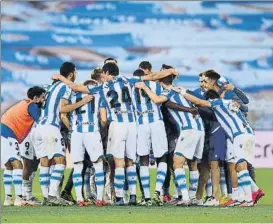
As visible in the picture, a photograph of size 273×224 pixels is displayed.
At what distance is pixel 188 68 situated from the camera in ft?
111

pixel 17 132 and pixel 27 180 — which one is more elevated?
pixel 17 132

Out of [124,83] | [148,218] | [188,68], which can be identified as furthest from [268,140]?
[148,218]

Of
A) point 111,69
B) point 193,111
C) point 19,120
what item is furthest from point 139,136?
point 19,120

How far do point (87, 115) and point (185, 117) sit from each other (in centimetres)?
119

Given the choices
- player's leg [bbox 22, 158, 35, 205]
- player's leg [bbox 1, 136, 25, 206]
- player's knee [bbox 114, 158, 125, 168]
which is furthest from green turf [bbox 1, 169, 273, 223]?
player's leg [bbox 22, 158, 35, 205]

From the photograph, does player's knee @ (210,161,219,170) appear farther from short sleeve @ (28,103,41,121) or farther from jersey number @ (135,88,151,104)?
short sleeve @ (28,103,41,121)

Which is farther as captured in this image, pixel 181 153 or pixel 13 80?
pixel 13 80

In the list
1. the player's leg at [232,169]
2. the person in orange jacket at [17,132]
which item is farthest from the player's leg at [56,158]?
the player's leg at [232,169]

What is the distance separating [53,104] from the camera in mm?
13539

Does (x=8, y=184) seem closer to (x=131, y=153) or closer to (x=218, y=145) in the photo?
(x=131, y=153)

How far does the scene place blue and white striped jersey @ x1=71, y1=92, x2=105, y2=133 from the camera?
13.3 metres

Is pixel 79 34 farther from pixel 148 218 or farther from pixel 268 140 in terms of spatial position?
pixel 148 218

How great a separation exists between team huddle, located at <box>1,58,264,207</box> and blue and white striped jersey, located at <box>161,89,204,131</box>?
0.04 ft

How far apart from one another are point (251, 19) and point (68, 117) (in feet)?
70.0
